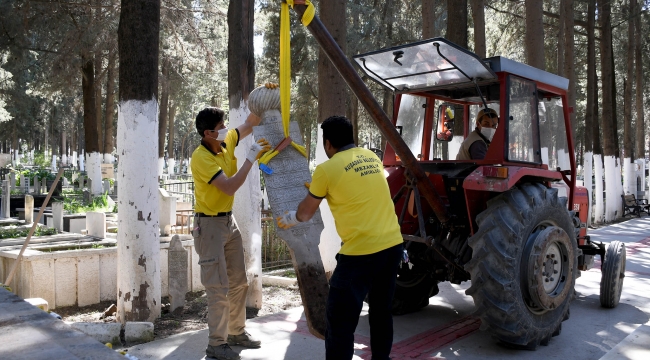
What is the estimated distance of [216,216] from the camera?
5.02 meters

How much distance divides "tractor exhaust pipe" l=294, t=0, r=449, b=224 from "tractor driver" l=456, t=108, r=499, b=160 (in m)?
0.86

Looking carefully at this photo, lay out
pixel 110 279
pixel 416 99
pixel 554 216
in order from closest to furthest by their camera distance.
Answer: pixel 554 216 → pixel 416 99 → pixel 110 279

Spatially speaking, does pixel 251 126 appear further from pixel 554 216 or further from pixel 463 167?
pixel 554 216

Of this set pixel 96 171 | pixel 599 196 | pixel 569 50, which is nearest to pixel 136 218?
pixel 569 50

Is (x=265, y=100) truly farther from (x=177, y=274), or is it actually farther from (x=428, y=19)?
(x=428, y=19)

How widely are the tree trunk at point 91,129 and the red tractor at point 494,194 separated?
15.9 m

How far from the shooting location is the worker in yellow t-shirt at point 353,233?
3.94m

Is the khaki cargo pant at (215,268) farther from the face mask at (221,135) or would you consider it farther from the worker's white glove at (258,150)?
the face mask at (221,135)

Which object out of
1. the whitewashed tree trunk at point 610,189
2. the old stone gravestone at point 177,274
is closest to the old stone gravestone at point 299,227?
the old stone gravestone at point 177,274

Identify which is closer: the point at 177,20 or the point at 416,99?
the point at 416,99

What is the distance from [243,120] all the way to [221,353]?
330cm

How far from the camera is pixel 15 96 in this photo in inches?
1045

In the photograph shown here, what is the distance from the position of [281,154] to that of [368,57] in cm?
154

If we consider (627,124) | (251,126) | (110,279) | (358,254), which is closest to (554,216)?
(358,254)
